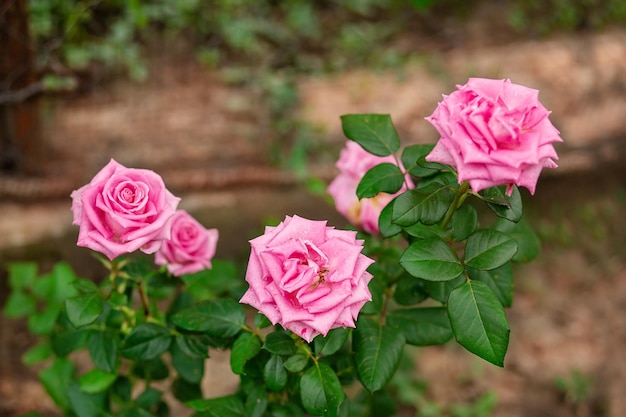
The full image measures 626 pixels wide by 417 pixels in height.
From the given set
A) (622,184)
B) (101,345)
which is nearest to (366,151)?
(101,345)

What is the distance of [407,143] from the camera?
2.44 m

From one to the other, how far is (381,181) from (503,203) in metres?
0.20

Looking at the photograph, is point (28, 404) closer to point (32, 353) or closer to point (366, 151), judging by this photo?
point (32, 353)

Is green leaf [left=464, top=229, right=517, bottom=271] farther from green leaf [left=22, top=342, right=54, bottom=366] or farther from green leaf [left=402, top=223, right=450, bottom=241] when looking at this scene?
green leaf [left=22, top=342, right=54, bottom=366]

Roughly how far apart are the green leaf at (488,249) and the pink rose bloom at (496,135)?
133mm

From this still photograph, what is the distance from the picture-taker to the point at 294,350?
101cm

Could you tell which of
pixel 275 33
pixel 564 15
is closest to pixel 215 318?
pixel 275 33

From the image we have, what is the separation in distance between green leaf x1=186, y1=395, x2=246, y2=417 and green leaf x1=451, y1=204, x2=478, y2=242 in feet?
1.49

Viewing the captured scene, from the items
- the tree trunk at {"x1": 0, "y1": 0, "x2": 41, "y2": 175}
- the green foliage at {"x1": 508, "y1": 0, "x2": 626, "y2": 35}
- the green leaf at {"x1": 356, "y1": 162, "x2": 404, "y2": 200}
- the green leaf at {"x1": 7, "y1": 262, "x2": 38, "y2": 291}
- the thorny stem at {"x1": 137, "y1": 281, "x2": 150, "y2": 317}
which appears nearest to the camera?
the green leaf at {"x1": 356, "y1": 162, "x2": 404, "y2": 200}

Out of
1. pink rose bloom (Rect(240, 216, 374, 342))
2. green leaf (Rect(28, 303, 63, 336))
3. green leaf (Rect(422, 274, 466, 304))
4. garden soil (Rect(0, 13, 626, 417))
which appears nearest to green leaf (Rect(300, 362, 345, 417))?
pink rose bloom (Rect(240, 216, 374, 342))

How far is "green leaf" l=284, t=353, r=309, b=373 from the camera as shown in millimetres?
994

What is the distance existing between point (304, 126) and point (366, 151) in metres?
1.40

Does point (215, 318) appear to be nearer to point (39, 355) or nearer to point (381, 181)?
point (381, 181)

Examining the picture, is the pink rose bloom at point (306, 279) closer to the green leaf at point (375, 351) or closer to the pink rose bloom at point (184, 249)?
the green leaf at point (375, 351)
